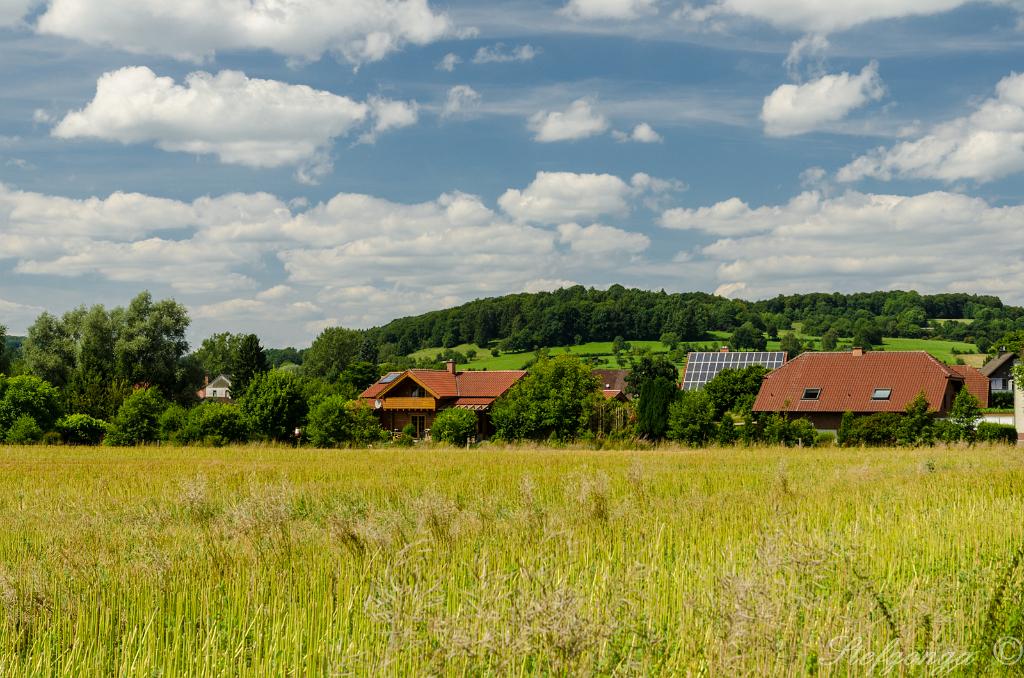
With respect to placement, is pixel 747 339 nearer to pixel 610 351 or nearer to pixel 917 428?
pixel 610 351

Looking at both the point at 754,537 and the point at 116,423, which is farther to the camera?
the point at 116,423

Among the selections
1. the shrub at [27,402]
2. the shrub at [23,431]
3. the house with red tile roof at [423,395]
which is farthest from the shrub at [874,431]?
the shrub at [27,402]

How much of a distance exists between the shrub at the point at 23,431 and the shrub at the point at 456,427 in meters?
19.4

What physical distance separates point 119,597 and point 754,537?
268 inches

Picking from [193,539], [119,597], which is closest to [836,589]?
[119,597]

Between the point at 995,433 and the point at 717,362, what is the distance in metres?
37.8

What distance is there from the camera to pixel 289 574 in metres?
8.21

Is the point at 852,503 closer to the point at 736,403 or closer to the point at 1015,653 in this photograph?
the point at 1015,653

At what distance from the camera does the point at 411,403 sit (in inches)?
2785

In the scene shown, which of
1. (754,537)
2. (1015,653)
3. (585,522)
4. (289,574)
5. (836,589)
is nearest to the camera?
(1015,653)

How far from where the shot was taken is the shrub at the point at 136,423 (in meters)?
42.2

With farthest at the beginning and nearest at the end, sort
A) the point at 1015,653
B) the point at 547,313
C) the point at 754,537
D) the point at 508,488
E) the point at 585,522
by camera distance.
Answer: the point at 547,313 < the point at 508,488 < the point at 585,522 < the point at 754,537 < the point at 1015,653

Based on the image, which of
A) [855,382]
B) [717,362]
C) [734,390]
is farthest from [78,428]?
[717,362]

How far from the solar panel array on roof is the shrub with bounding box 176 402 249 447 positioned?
40611mm
